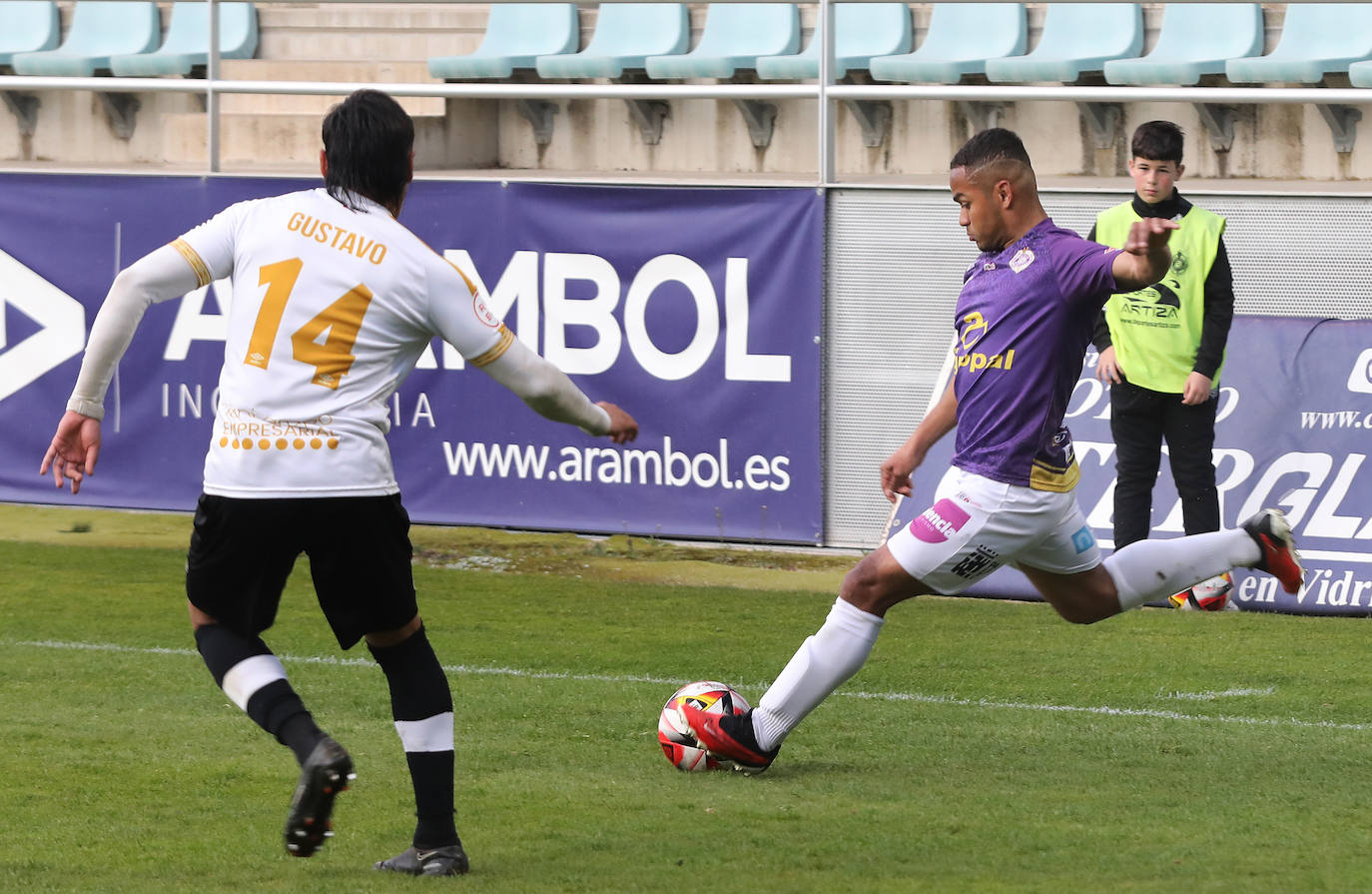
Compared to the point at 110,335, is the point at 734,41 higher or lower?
higher

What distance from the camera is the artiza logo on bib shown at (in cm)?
1136

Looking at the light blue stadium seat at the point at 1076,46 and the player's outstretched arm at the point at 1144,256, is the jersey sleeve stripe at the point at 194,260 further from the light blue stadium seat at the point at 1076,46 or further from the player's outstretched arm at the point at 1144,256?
the light blue stadium seat at the point at 1076,46

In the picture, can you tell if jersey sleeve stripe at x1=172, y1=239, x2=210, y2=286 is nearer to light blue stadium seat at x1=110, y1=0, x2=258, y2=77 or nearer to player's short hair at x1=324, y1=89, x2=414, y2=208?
player's short hair at x1=324, y1=89, x2=414, y2=208

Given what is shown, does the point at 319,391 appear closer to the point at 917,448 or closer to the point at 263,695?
the point at 263,695

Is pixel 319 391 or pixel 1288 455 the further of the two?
pixel 1288 455

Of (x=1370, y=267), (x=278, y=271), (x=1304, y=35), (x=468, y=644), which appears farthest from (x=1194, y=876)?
(x=1304, y=35)

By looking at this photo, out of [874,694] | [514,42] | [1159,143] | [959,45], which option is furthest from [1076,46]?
[874,694]

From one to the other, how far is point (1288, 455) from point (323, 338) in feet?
19.1

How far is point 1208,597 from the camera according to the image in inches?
344

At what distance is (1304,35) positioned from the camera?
13.8 metres

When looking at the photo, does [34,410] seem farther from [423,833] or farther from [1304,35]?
[1304,35]

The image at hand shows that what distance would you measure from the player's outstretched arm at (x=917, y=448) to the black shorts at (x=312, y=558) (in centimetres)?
180

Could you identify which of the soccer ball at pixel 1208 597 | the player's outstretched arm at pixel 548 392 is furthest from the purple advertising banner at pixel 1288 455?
the player's outstretched arm at pixel 548 392

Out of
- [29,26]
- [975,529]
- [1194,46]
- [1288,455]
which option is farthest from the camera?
[29,26]
